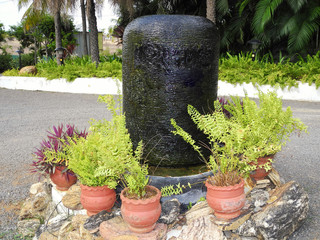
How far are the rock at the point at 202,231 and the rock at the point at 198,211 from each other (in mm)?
52

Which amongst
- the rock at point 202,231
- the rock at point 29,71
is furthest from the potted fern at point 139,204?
the rock at point 29,71

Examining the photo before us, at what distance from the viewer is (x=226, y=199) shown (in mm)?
2264

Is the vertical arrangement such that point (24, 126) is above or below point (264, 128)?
below

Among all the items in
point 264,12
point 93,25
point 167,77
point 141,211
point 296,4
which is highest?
point 296,4

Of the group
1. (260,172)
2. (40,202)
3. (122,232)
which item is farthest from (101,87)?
(122,232)

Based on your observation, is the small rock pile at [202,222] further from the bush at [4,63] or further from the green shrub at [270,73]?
the bush at [4,63]

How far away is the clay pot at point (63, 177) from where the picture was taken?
9.72 ft

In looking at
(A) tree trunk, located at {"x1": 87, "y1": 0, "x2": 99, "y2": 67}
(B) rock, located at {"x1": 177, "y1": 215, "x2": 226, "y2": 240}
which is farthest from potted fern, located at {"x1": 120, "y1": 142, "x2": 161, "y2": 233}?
(A) tree trunk, located at {"x1": 87, "y1": 0, "x2": 99, "y2": 67}

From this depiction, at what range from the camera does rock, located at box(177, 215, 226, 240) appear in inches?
88.9

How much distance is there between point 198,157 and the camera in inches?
122

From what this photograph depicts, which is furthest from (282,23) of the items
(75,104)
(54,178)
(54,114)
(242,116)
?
(54,178)

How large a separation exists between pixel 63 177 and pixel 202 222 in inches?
56.1

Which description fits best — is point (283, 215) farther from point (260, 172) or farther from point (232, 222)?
point (260, 172)

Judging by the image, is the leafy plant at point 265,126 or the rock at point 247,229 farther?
the leafy plant at point 265,126
